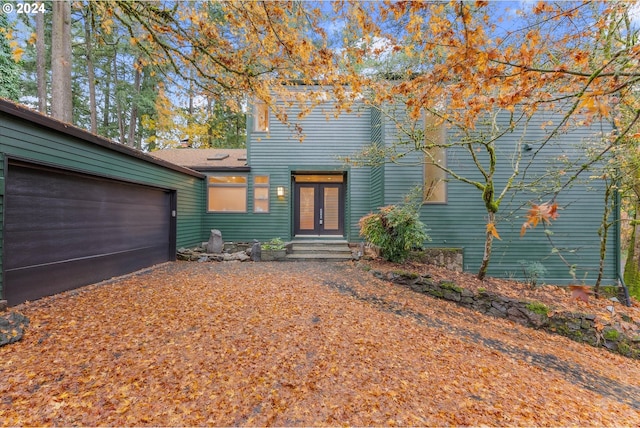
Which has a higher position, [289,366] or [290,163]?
[290,163]

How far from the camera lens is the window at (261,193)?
9.12 metres

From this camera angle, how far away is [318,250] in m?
8.20

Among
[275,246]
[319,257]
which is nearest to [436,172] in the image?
[319,257]

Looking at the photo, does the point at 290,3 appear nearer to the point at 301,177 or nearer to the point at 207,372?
the point at 207,372

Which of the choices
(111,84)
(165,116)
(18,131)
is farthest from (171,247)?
(111,84)

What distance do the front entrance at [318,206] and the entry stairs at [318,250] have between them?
111 centimetres

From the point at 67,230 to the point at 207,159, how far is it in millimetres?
5915

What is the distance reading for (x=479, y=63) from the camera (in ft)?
9.48

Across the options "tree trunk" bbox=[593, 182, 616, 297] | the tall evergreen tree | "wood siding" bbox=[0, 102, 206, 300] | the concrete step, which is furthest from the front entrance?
the tall evergreen tree

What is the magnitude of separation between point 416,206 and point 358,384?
560cm

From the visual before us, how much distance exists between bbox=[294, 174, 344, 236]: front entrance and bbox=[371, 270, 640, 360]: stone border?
4.79 metres

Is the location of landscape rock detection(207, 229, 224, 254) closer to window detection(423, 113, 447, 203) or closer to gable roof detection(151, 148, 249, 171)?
gable roof detection(151, 148, 249, 171)

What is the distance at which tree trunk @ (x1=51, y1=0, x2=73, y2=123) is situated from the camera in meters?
6.30

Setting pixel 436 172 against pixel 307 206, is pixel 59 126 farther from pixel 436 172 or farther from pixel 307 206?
pixel 436 172
